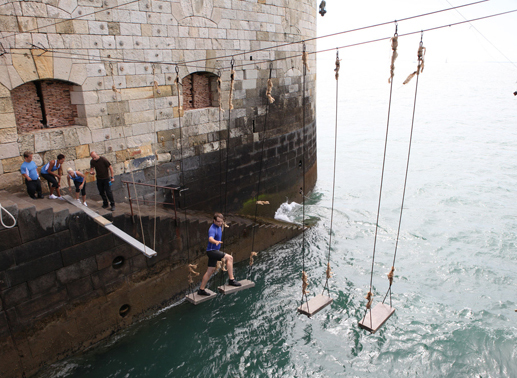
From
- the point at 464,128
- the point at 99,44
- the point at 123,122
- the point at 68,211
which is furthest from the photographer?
the point at 464,128

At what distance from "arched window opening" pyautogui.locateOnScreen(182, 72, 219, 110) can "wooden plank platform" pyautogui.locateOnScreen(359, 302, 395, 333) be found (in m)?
5.75

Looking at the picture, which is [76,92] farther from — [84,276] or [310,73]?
[310,73]

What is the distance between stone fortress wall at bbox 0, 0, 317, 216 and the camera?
247 inches

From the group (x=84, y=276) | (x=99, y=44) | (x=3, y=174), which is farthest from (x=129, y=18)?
(x=84, y=276)

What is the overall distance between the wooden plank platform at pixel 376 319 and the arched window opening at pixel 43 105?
5955 mm

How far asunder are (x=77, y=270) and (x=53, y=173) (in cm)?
163

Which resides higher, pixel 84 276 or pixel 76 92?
pixel 76 92

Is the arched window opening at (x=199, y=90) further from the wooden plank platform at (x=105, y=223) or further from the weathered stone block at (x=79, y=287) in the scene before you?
the weathered stone block at (x=79, y=287)

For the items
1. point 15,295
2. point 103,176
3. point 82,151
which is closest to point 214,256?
point 103,176

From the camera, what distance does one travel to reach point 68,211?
5.86m

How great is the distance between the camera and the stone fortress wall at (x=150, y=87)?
6262 millimetres

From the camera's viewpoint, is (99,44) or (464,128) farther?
A: (464,128)

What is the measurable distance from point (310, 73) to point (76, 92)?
26.0 feet

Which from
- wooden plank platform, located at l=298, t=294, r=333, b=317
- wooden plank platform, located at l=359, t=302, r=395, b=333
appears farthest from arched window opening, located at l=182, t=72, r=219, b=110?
wooden plank platform, located at l=359, t=302, r=395, b=333
